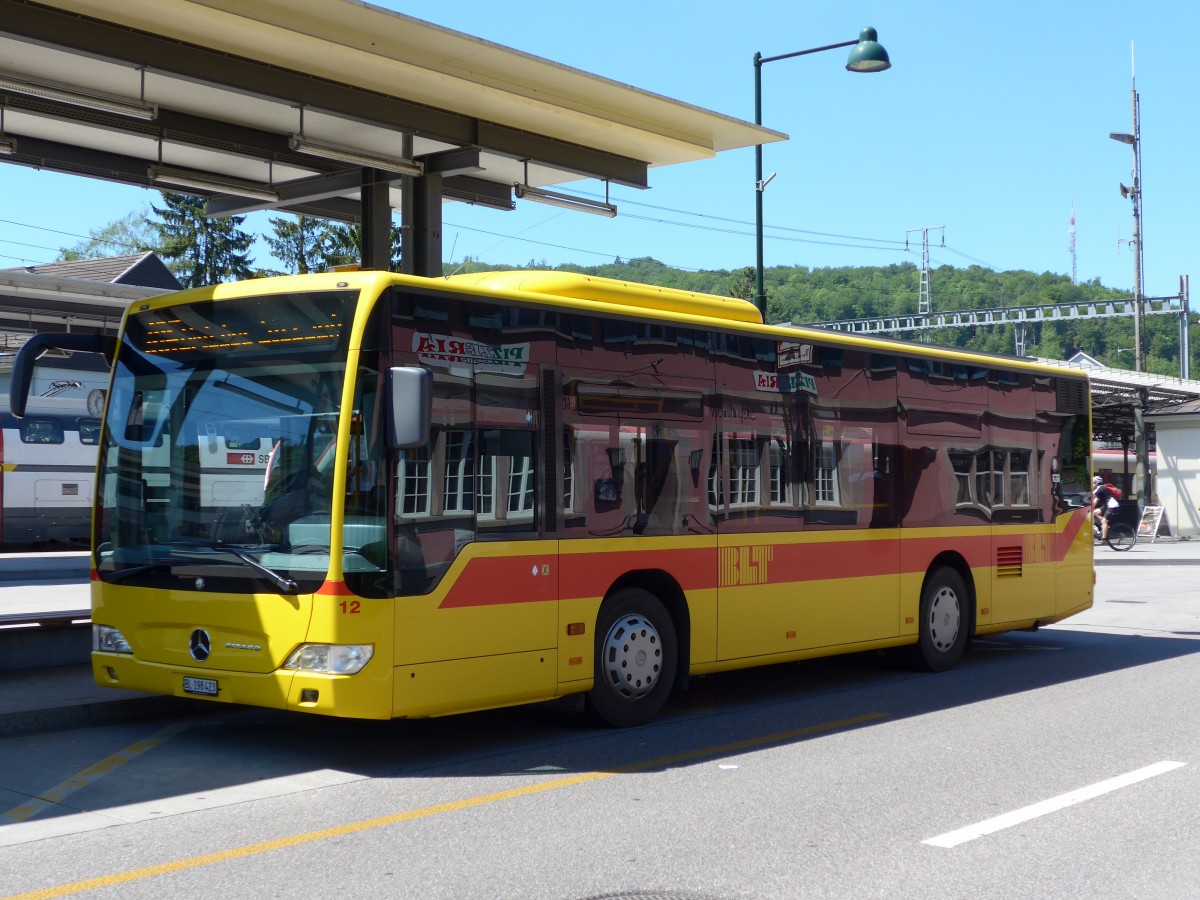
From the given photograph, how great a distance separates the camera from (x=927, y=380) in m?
12.9

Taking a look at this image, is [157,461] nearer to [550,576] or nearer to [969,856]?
[550,576]

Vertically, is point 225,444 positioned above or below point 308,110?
below

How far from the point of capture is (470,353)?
344 inches

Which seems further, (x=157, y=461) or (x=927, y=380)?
(x=927, y=380)

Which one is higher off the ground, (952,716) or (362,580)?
(362,580)

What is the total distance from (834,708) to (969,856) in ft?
15.0

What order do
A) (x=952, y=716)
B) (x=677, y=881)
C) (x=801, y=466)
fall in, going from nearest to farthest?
1. (x=677, y=881)
2. (x=952, y=716)
3. (x=801, y=466)

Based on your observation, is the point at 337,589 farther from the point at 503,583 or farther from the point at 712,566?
the point at 712,566

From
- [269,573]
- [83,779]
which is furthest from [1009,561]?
[83,779]

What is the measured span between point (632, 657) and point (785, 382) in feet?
9.22

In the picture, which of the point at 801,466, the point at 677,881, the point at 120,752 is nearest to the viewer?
the point at 677,881

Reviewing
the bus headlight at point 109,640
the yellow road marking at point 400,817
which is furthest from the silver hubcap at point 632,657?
the bus headlight at point 109,640

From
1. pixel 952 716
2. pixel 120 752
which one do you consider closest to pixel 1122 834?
pixel 952 716

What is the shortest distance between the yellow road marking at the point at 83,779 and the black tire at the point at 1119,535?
2853cm
